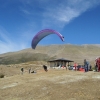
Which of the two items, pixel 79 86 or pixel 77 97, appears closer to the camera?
pixel 77 97

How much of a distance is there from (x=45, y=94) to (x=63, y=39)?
7.18m

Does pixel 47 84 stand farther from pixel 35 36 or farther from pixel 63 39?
pixel 35 36

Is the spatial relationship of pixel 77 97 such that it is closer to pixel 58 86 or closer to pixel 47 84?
pixel 58 86

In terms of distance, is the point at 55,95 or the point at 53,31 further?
the point at 53,31

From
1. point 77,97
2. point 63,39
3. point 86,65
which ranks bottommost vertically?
point 77,97

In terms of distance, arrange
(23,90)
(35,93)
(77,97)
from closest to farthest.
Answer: (77,97) → (35,93) → (23,90)

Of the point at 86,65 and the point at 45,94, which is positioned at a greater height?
the point at 86,65

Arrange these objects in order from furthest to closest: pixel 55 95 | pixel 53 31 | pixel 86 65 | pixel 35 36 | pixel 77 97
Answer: pixel 86 65
pixel 35 36
pixel 53 31
pixel 55 95
pixel 77 97

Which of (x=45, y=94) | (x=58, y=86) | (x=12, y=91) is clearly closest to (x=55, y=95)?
(x=45, y=94)

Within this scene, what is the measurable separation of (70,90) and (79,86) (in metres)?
1.51

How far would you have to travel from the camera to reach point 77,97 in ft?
56.2

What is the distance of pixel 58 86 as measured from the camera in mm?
21453

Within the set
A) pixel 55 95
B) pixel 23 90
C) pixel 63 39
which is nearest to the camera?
pixel 55 95

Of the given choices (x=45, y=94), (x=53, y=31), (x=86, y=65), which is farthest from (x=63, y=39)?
(x=86, y=65)
